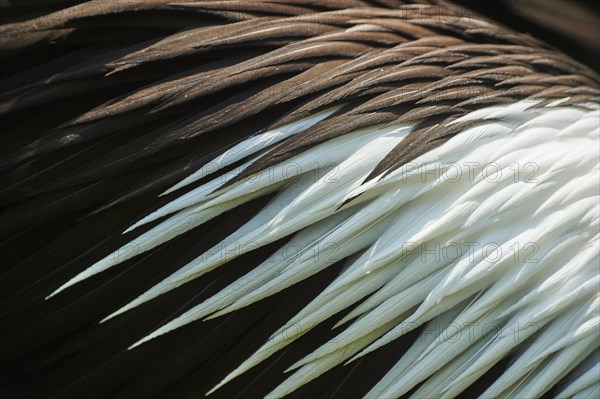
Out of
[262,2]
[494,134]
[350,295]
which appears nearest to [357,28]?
[262,2]

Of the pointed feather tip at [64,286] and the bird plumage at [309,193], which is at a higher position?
the bird plumage at [309,193]

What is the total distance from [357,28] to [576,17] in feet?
2.63

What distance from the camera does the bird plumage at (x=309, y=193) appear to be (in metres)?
1.43

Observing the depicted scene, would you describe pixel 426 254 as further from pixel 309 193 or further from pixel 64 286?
pixel 64 286

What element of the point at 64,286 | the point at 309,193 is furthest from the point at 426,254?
the point at 64,286

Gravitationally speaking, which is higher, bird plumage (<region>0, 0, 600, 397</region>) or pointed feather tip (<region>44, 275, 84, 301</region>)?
bird plumage (<region>0, 0, 600, 397</region>)

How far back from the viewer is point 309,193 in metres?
1.45

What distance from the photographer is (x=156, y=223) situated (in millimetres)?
1430

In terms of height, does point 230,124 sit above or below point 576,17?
below

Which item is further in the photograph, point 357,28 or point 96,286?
point 357,28

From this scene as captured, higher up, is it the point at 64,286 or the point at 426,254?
the point at 426,254

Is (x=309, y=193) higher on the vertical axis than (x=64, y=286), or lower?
higher

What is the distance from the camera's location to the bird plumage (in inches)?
56.2

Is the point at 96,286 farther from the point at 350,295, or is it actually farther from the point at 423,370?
the point at 423,370
